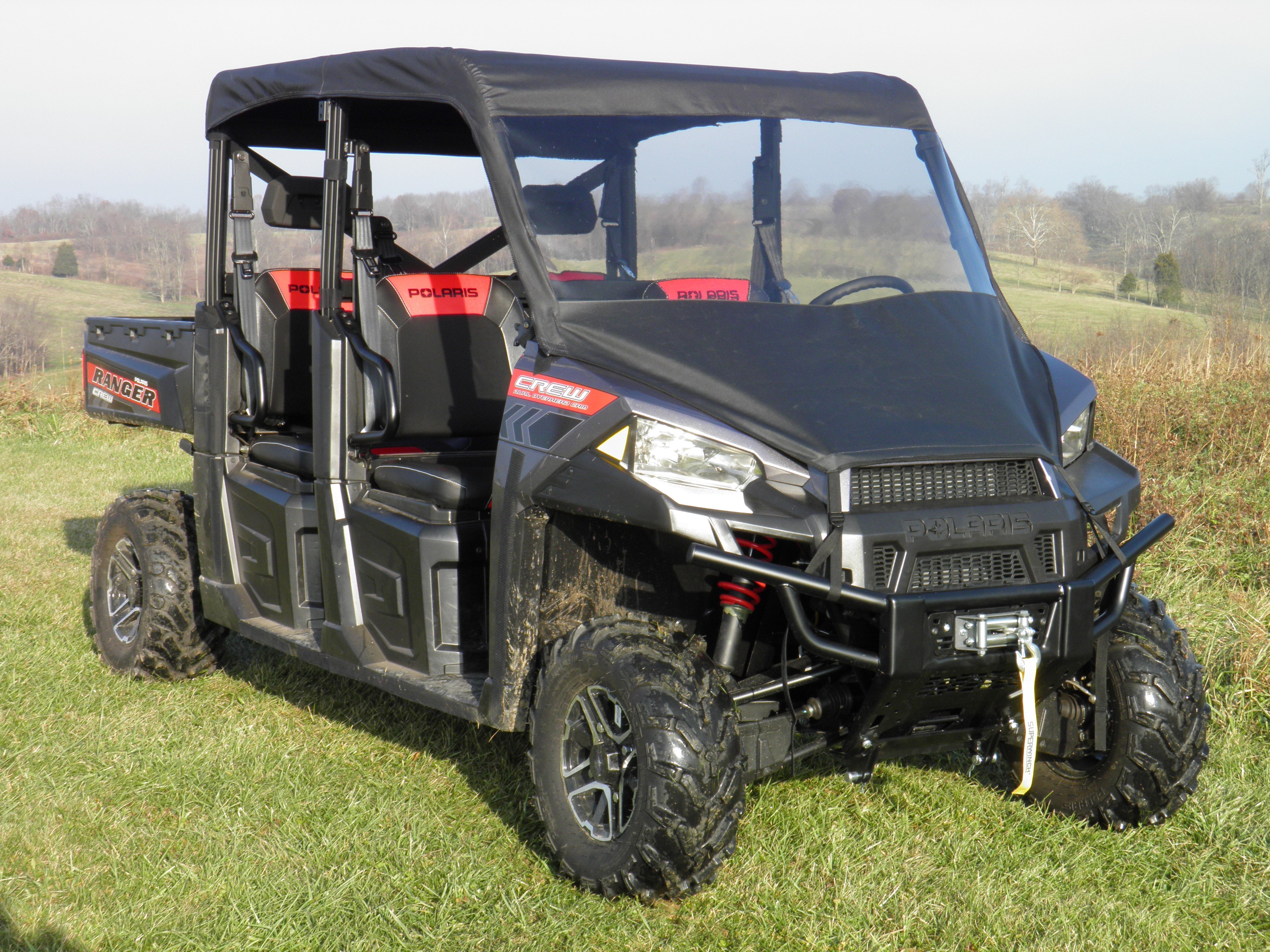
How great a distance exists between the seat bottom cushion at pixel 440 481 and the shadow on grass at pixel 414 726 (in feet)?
3.20

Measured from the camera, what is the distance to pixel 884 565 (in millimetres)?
2781

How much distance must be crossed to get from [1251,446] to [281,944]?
6738mm

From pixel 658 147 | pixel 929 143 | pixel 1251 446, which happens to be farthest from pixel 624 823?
pixel 1251 446

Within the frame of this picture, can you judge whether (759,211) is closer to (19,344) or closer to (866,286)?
(866,286)

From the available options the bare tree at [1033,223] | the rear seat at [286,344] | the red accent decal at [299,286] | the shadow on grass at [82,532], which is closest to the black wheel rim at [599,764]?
the rear seat at [286,344]

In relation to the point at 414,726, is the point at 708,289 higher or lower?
higher

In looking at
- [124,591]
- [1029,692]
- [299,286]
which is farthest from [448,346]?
[1029,692]

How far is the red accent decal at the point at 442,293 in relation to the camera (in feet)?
14.5

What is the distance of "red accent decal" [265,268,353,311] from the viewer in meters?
5.07

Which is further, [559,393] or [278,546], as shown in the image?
[278,546]

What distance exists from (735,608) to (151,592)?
3194 millimetres

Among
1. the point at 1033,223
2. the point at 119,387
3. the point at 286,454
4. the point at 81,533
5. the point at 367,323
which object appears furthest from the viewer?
the point at 1033,223

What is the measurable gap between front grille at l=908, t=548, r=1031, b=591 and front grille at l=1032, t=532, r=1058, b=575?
0.07 metres

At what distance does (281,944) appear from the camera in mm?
3068
